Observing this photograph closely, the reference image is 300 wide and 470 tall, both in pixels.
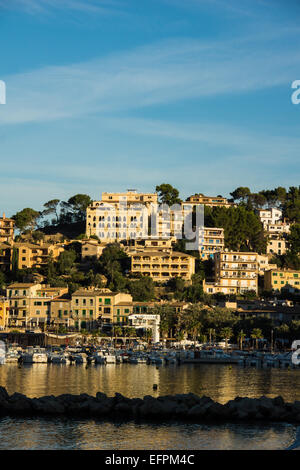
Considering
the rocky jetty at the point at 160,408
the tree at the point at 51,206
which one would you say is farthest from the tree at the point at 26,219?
the rocky jetty at the point at 160,408

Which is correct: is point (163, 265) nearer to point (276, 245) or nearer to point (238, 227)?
point (238, 227)

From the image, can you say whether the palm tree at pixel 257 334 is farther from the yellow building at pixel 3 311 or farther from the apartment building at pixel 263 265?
the yellow building at pixel 3 311

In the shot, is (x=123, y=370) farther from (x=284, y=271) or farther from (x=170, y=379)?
(x=284, y=271)

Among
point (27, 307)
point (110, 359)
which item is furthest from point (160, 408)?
point (27, 307)

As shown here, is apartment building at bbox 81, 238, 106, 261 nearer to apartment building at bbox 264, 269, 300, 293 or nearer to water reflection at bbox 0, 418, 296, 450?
apartment building at bbox 264, 269, 300, 293

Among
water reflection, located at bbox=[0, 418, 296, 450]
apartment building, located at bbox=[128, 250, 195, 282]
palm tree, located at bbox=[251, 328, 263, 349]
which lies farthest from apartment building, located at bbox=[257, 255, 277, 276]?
water reflection, located at bbox=[0, 418, 296, 450]

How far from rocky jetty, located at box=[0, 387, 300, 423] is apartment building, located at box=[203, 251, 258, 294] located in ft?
165

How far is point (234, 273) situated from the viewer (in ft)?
294

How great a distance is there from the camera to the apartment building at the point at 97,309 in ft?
261

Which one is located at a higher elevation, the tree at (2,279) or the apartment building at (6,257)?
the apartment building at (6,257)

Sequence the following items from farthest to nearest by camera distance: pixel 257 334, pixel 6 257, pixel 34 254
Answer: pixel 6 257 < pixel 34 254 < pixel 257 334

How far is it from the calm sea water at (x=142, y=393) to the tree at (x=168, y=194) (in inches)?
1728

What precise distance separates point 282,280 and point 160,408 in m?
54.6

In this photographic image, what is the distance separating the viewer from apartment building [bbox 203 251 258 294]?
292 ft
